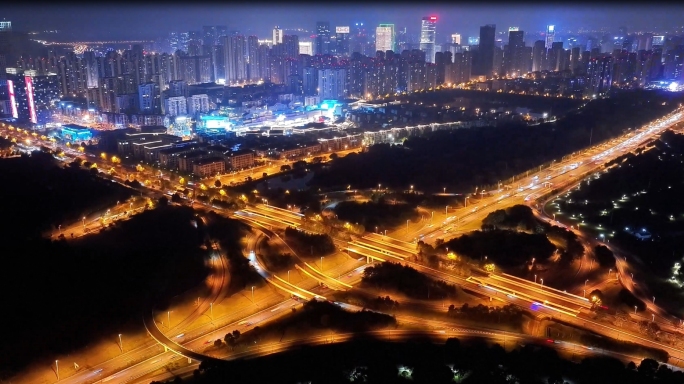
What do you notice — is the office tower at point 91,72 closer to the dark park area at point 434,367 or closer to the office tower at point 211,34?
the office tower at point 211,34

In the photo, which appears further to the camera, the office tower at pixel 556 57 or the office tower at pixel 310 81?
the office tower at pixel 556 57

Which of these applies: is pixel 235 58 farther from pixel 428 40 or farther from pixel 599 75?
pixel 599 75

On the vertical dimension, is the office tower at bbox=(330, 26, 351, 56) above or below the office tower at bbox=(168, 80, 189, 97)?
above

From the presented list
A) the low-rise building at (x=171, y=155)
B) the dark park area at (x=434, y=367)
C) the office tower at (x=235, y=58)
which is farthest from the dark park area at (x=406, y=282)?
the office tower at (x=235, y=58)

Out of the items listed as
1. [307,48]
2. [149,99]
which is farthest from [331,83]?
[307,48]

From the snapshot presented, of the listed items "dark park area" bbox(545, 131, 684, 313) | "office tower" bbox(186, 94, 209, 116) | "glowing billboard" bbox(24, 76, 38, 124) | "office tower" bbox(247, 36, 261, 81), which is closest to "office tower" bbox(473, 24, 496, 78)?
"office tower" bbox(247, 36, 261, 81)

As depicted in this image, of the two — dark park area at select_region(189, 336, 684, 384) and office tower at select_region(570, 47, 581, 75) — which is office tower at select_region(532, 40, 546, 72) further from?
dark park area at select_region(189, 336, 684, 384)

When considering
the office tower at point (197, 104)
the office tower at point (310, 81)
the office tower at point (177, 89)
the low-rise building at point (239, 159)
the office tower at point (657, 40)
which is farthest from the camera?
the office tower at point (657, 40)
